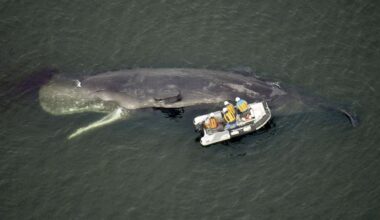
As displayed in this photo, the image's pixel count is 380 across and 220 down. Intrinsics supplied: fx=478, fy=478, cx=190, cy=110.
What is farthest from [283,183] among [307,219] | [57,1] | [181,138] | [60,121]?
[57,1]

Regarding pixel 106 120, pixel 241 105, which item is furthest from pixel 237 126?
pixel 106 120

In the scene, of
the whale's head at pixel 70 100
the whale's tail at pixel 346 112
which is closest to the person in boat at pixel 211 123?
the whale's head at pixel 70 100

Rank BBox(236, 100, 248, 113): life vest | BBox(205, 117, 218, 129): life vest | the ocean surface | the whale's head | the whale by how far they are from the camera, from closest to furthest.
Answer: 1. the ocean surface
2. BBox(236, 100, 248, 113): life vest
3. BBox(205, 117, 218, 129): life vest
4. the whale
5. the whale's head

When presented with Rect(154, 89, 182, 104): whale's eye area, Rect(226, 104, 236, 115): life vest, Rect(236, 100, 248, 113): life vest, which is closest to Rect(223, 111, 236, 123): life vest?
Rect(226, 104, 236, 115): life vest

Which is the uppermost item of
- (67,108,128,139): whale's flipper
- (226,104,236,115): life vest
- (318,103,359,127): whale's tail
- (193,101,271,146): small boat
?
(226,104,236,115): life vest

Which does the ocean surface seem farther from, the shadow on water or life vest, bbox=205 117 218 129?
life vest, bbox=205 117 218 129

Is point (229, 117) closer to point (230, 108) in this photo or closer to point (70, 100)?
point (230, 108)

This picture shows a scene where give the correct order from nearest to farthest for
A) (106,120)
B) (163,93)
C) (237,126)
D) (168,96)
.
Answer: (237,126), (168,96), (163,93), (106,120)

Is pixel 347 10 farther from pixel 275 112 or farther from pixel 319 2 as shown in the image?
pixel 275 112
